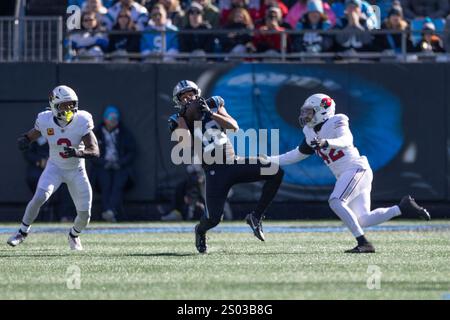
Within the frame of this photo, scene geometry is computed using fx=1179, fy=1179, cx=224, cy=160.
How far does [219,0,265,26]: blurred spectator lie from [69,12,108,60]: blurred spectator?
6.67 ft

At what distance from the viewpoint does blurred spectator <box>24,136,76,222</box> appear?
1945 centimetres

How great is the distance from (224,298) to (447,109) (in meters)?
12.3

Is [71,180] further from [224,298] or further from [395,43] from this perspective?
[395,43]

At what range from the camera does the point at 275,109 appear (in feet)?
65.7

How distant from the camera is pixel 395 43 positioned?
1973 cm

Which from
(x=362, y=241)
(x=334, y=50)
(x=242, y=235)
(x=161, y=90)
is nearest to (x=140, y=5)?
(x=161, y=90)

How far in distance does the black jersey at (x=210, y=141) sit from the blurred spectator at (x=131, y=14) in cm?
792

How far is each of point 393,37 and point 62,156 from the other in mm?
8377

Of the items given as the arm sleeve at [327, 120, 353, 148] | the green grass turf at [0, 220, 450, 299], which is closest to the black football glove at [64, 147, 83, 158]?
the green grass turf at [0, 220, 450, 299]

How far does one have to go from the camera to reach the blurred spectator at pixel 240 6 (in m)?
19.9

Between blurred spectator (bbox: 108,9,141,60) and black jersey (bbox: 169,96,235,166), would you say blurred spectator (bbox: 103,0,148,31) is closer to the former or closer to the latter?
blurred spectator (bbox: 108,9,141,60)

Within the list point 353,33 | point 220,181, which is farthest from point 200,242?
point 353,33
